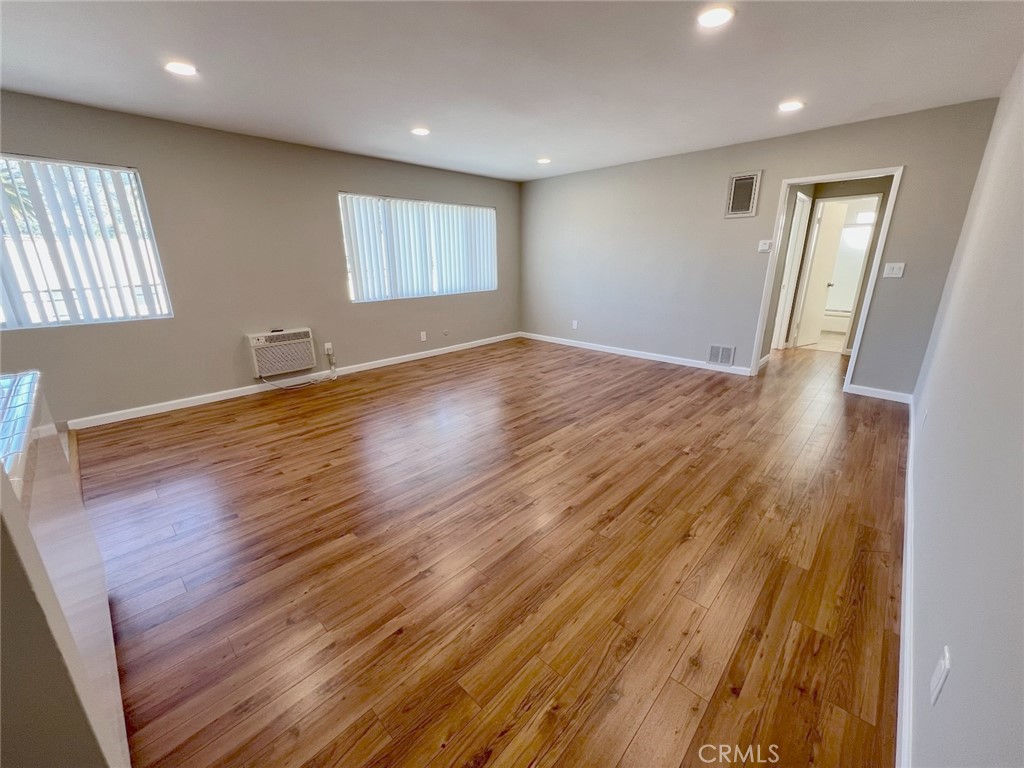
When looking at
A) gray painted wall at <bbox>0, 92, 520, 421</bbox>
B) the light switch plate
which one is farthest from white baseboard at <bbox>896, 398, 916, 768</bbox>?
gray painted wall at <bbox>0, 92, 520, 421</bbox>

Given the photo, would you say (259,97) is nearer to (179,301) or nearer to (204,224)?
(204,224)

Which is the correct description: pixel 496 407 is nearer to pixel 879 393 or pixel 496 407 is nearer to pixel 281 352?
pixel 281 352

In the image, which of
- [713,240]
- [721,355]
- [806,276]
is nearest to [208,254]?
[713,240]

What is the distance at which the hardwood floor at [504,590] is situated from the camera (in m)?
1.16

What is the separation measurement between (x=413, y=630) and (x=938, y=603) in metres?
1.67

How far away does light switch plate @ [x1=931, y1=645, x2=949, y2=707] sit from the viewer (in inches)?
35.7

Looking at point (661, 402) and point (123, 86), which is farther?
point (661, 402)

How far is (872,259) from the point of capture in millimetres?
4094

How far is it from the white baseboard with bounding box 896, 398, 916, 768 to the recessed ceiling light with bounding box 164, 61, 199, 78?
4.30 m

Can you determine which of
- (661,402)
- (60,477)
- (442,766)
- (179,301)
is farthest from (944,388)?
(179,301)

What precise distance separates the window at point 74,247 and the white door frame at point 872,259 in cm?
590

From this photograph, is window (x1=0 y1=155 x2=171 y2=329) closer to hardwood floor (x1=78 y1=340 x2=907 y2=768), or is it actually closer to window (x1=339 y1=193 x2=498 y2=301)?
hardwood floor (x1=78 y1=340 x2=907 y2=768)

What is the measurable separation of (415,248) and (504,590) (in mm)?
4573

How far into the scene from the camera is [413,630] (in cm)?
147
